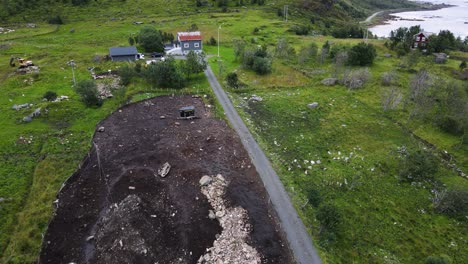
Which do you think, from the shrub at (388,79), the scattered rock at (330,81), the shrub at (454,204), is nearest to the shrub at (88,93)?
the scattered rock at (330,81)

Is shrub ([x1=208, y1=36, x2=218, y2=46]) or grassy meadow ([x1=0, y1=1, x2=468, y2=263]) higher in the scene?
shrub ([x1=208, y1=36, x2=218, y2=46])

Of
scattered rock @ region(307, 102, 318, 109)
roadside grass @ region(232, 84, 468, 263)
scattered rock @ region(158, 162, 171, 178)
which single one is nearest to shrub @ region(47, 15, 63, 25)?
roadside grass @ region(232, 84, 468, 263)

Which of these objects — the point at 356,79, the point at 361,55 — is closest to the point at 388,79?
the point at 356,79

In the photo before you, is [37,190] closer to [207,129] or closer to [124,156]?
[124,156]

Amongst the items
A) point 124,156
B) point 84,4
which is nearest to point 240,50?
point 124,156

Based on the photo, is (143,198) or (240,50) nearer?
(143,198)

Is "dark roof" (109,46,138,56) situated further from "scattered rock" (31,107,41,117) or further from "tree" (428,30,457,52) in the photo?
"tree" (428,30,457,52)

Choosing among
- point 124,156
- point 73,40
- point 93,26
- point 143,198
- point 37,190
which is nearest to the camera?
point 143,198
